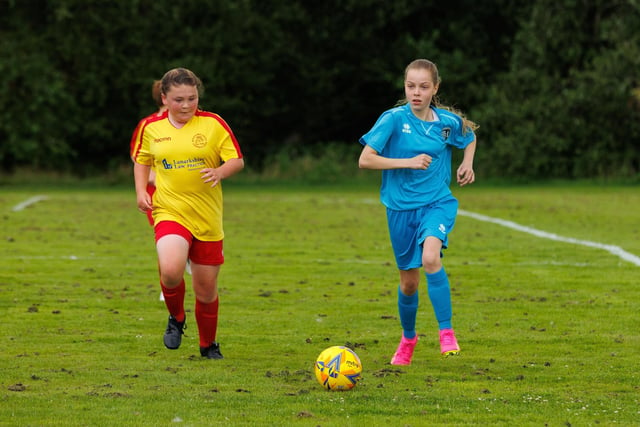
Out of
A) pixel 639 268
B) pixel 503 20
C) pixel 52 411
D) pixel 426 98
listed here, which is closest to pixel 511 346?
pixel 426 98

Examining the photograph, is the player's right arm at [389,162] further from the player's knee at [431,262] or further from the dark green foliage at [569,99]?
the dark green foliage at [569,99]

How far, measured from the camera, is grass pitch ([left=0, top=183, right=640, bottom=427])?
633 centimetres

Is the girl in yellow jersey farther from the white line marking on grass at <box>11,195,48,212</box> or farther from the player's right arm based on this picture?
the white line marking on grass at <box>11,195,48,212</box>

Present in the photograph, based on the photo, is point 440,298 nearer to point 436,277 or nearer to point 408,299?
point 436,277

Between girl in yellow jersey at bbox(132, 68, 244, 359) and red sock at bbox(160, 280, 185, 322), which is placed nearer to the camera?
girl in yellow jersey at bbox(132, 68, 244, 359)

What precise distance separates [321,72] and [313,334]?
35416 millimetres

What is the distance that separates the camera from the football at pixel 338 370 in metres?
6.79

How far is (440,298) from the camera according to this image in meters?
7.80

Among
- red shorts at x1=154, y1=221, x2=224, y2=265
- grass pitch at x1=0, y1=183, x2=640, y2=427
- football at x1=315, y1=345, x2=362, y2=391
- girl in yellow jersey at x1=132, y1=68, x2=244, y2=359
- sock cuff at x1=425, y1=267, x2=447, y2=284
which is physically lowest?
grass pitch at x1=0, y1=183, x2=640, y2=427

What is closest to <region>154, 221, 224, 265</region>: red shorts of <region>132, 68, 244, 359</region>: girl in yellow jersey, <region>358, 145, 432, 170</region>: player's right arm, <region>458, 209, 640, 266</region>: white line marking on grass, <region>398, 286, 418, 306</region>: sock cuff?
<region>132, 68, 244, 359</region>: girl in yellow jersey

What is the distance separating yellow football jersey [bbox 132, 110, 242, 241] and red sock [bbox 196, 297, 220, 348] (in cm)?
55

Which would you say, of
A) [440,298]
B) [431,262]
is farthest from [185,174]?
[440,298]

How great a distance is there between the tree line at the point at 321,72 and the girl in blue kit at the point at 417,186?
98.9ft

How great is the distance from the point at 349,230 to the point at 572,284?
26.2ft
